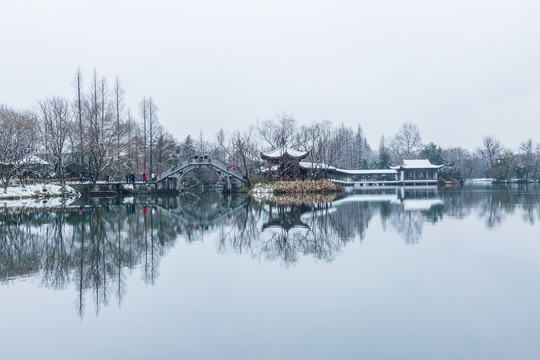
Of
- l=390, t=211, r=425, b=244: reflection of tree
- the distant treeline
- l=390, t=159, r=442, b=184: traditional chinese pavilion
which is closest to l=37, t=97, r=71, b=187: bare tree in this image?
the distant treeline

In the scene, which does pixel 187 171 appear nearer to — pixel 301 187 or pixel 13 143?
pixel 301 187

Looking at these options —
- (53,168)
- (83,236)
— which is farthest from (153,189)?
(83,236)

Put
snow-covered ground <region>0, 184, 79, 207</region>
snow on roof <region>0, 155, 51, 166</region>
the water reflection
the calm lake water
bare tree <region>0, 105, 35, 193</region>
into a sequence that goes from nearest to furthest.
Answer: the calm lake water → the water reflection → snow-covered ground <region>0, 184, 79, 207</region> → bare tree <region>0, 105, 35, 193</region> → snow on roof <region>0, 155, 51, 166</region>

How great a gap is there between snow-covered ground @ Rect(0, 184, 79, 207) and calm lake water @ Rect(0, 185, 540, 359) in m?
18.7

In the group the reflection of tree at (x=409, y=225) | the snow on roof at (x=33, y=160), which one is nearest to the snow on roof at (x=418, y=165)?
the reflection of tree at (x=409, y=225)

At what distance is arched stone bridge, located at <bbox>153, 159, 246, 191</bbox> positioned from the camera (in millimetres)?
37219

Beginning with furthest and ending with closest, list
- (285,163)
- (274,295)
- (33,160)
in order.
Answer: (285,163) → (33,160) → (274,295)

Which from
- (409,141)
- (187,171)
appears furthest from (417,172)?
(187,171)

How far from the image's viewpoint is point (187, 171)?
1496 inches

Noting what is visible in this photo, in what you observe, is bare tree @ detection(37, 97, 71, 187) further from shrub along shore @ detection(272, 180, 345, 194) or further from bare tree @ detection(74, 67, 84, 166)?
shrub along shore @ detection(272, 180, 345, 194)

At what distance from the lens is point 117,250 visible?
396 inches

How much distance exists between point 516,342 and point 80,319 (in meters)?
5.86

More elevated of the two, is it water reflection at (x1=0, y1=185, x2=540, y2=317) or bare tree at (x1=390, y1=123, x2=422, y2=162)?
bare tree at (x1=390, y1=123, x2=422, y2=162)

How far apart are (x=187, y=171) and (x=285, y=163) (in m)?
10.4
